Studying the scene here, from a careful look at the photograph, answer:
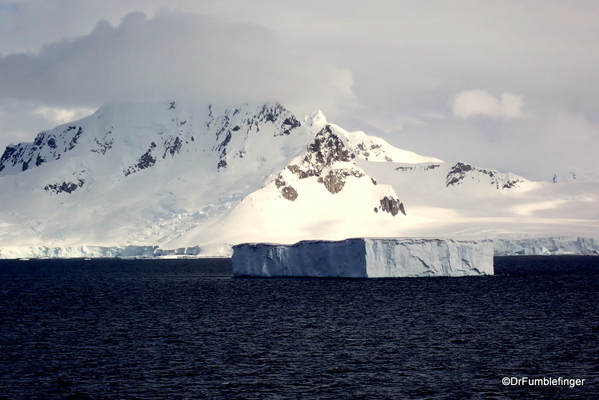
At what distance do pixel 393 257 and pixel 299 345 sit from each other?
49928mm

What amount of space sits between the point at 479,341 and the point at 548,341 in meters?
4.07

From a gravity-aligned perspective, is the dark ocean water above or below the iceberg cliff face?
below

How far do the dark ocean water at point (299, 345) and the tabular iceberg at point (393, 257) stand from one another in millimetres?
12922

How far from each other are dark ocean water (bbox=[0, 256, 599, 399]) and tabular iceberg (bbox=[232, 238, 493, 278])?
42.4ft

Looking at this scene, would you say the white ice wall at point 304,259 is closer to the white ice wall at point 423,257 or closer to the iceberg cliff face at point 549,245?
the white ice wall at point 423,257

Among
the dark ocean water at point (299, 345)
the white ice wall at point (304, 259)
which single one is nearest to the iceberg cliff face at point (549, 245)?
the white ice wall at point (304, 259)

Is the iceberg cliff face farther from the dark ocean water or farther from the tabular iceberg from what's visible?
the dark ocean water

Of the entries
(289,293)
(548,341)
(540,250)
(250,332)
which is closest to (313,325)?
(250,332)

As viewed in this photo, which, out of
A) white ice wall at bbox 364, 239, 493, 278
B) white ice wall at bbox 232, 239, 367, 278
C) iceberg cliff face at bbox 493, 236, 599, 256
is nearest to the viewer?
white ice wall at bbox 364, 239, 493, 278

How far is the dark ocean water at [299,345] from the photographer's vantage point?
35.0m

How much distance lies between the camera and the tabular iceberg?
93938 mm

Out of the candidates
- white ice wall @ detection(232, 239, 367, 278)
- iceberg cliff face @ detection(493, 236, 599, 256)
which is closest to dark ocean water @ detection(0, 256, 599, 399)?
white ice wall @ detection(232, 239, 367, 278)

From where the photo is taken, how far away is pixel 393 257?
94750 mm

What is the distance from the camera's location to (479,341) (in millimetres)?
47062
